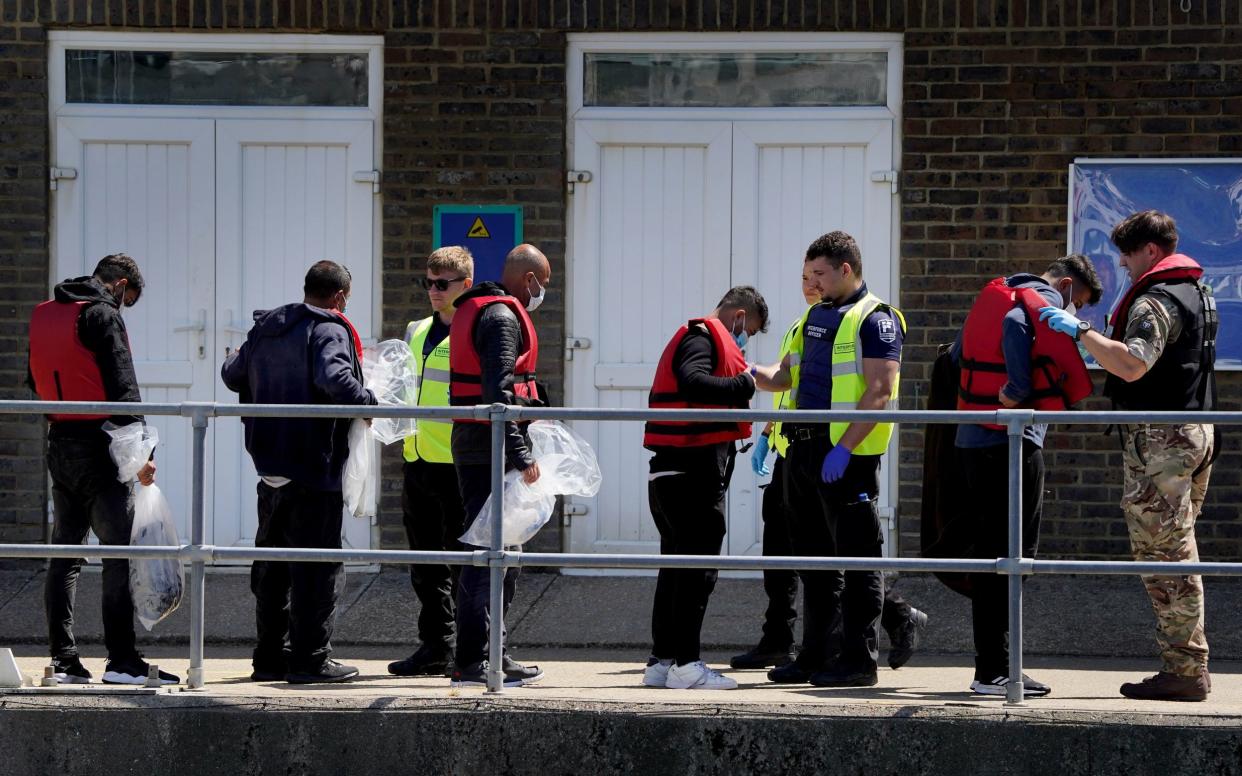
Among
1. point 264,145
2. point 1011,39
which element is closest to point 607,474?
point 264,145

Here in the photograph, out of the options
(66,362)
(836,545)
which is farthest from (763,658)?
(66,362)

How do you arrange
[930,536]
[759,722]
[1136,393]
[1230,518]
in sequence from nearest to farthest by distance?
[759,722], [1136,393], [930,536], [1230,518]

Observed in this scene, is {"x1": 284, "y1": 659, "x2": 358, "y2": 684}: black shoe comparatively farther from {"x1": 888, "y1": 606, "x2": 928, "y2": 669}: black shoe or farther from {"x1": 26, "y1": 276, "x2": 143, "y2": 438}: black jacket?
{"x1": 888, "y1": 606, "x2": 928, "y2": 669}: black shoe

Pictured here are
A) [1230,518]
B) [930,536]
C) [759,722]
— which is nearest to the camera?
[759,722]

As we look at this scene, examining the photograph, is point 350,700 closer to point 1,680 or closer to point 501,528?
point 501,528

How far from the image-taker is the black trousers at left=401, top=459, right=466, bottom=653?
6.89m

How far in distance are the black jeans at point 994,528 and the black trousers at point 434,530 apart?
81.4 inches

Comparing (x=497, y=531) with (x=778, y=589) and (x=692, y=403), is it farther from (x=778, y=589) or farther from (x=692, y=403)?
(x=778, y=589)

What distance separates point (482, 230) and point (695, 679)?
3.40 meters

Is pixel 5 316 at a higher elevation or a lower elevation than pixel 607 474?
higher

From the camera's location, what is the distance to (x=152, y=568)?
639cm

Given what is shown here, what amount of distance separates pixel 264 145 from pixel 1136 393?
16.3ft

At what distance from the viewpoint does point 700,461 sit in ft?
21.1

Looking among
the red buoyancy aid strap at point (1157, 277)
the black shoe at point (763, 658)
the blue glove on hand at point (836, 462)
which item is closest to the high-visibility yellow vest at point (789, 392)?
the blue glove on hand at point (836, 462)
